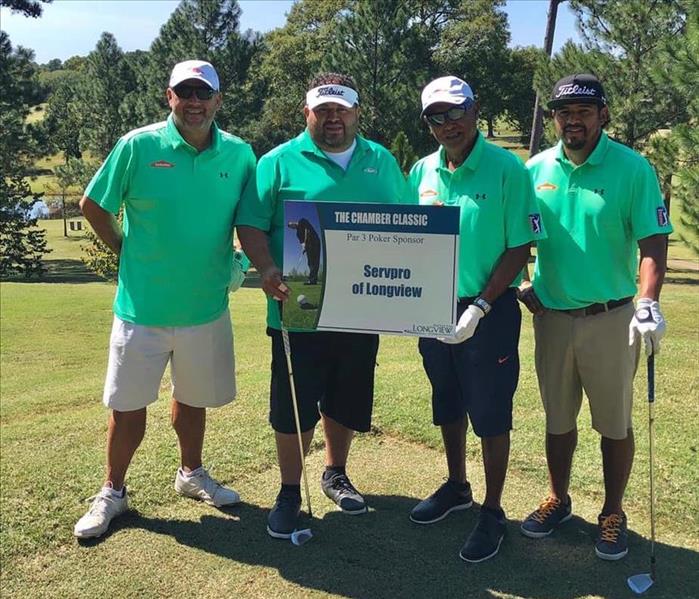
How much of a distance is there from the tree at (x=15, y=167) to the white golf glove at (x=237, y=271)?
2449 cm

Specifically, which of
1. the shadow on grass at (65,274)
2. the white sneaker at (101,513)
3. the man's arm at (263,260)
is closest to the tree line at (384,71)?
the shadow on grass at (65,274)

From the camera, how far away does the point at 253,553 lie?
347cm

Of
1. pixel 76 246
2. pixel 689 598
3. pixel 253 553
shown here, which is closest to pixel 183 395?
pixel 253 553

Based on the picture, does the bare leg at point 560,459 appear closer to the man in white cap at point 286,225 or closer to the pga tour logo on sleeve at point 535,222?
the man in white cap at point 286,225

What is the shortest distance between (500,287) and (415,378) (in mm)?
2915

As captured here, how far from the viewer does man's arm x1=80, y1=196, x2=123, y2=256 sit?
3711 mm

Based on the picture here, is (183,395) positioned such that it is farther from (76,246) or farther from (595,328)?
(76,246)

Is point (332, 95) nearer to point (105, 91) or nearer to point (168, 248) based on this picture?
point (168, 248)

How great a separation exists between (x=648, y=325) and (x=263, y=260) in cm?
182

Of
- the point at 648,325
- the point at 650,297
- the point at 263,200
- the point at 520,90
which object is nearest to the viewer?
the point at 648,325

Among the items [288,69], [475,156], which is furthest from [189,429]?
[288,69]

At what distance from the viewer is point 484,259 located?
3.40m

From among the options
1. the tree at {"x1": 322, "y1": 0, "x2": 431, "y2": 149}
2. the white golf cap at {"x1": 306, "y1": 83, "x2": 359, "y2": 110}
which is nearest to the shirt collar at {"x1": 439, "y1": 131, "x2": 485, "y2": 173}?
the white golf cap at {"x1": 306, "y1": 83, "x2": 359, "y2": 110}

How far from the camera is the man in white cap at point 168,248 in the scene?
3.62 metres
